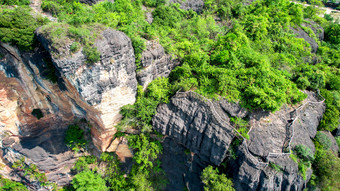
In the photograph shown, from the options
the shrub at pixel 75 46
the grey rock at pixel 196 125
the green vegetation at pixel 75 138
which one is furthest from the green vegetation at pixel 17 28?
the grey rock at pixel 196 125

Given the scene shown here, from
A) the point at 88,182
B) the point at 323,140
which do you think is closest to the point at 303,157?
the point at 323,140

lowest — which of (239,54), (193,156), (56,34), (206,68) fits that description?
(193,156)

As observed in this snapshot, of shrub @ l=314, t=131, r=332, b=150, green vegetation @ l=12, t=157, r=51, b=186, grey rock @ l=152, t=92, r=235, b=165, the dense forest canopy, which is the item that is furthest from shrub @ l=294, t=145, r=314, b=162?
green vegetation @ l=12, t=157, r=51, b=186

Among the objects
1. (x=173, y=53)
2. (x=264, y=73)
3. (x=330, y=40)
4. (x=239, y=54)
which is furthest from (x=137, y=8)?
(x=330, y=40)

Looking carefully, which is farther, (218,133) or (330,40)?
(330,40)

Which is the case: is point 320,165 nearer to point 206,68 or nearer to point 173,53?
point 206,68

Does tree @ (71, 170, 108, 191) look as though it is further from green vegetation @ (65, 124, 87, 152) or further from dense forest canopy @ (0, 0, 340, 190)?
green vegetation @ (65, 124, 87, 152)
